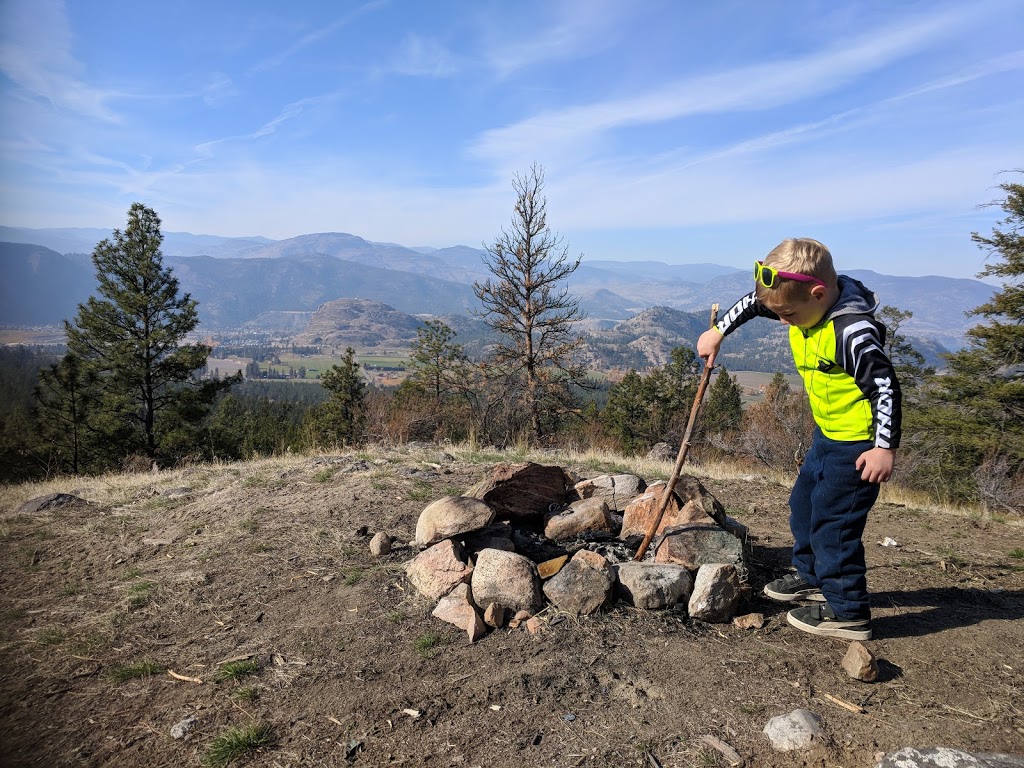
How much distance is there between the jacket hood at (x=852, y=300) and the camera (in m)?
3.16

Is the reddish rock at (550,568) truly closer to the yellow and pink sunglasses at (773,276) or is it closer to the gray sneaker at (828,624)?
the gray sneaker at (828,624)

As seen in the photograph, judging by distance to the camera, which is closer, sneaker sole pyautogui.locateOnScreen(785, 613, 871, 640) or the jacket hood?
the jacket hood

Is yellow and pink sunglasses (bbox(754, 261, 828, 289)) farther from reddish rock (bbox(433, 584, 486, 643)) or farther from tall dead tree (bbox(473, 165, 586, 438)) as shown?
tall dead tree (bbox(473, 165, 586, 438))

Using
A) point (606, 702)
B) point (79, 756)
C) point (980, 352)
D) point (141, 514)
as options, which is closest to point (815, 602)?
point (606, 702)

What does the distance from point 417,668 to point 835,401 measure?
2968mm

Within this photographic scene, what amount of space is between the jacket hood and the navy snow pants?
0.77 metres

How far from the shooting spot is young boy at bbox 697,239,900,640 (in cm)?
300

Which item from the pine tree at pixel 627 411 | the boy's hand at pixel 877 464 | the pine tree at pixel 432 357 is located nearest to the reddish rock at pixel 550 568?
the boy's hand at pixel 877 464

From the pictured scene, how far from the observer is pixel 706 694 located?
2926 millimetres

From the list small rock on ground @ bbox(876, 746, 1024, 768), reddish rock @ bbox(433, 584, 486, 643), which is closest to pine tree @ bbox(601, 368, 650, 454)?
reddish rock @ bbox(433, 584, 486, 643)

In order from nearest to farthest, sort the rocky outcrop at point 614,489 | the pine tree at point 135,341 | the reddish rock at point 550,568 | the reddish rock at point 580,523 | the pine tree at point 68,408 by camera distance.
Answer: the reddish rock at point 550,568, the reddish rock at point 580,523, the rocky outcrop at point 614,489, the pine tree at point 68,408, the pine tree at point 135,341

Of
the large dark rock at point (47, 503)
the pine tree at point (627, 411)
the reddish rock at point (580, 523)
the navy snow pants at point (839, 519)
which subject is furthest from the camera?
the pine tree at point (627, 411)

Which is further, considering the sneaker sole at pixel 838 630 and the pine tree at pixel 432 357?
the pine tree at pixel 432 357

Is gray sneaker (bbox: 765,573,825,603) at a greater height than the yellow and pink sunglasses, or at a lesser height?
lesser
